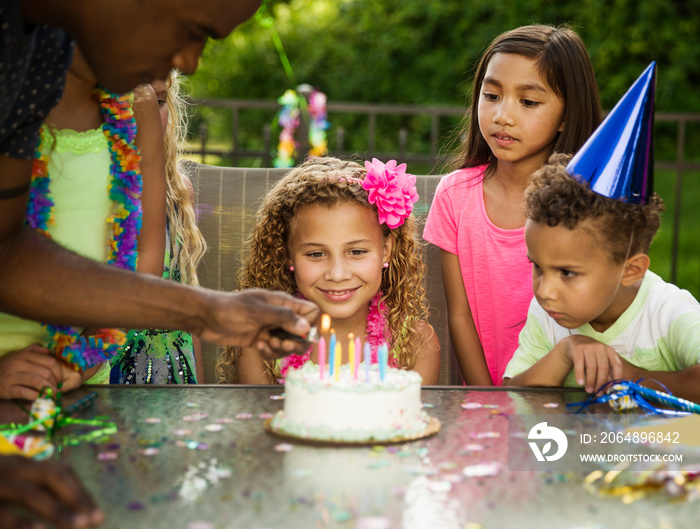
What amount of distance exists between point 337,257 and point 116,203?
0.77 metres

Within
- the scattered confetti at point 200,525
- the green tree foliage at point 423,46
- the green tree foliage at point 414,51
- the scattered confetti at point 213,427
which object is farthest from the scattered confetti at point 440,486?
the green tree foliage at point 414,51

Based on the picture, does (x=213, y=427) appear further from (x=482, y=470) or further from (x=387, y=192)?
(x=387, y=192)

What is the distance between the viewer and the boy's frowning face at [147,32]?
1482 mm

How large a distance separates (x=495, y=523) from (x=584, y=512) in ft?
0.49

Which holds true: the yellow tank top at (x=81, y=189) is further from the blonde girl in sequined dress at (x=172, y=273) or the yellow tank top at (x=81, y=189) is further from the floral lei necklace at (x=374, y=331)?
the floral lei necklace at (x=374, y=331)

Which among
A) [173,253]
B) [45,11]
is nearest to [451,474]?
[45,11]

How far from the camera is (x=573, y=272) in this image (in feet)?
7.03

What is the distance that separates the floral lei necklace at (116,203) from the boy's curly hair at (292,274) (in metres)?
0.64

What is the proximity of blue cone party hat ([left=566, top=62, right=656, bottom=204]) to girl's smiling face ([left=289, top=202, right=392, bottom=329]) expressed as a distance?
869mm

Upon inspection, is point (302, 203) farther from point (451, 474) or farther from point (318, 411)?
point (451, 474)

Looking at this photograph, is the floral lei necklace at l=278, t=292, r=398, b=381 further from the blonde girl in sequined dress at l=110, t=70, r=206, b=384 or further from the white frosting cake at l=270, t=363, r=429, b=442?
the white frosting cake at l=270, t=363, r=429, b=442

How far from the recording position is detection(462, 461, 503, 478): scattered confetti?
1358 millimetres

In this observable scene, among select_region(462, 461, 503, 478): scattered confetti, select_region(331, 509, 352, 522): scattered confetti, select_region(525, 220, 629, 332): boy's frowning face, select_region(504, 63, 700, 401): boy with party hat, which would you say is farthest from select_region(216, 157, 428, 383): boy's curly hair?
select_region(331, 509, 352, 522): scattered confetti

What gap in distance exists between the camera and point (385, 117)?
13.5 m
